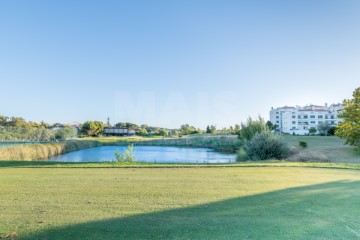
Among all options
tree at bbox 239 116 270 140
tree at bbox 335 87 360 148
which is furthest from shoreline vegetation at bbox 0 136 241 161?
tree at bbox 335 87 360 148

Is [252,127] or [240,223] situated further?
[252,127]

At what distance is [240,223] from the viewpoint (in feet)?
13.7

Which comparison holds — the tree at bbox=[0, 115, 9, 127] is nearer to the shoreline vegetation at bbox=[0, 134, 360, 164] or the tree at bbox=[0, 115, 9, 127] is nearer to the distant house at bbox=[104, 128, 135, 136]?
the shoreline vegetation at bbox=[0, 134, 360, 164]

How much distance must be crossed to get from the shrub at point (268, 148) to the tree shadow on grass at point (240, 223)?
58.2 ft

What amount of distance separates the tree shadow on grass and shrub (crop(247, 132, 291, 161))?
698 inches

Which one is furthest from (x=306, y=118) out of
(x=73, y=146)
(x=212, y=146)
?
(x=73, y=146)

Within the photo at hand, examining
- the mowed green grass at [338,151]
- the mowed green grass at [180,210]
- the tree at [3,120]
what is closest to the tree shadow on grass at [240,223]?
the mowed green grass at [180,210]

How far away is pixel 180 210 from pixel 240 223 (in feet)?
3.82

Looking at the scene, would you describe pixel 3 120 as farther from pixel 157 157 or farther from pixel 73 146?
pixel 157 157

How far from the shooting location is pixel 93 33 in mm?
27734

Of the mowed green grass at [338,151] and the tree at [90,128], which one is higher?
the tree at [90,128]

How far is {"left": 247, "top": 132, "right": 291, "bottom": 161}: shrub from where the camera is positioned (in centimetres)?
2322

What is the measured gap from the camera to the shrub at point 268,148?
76.2 ft

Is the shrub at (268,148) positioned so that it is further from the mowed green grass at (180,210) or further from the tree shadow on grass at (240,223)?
the tree shadow on grass at (240,223)
